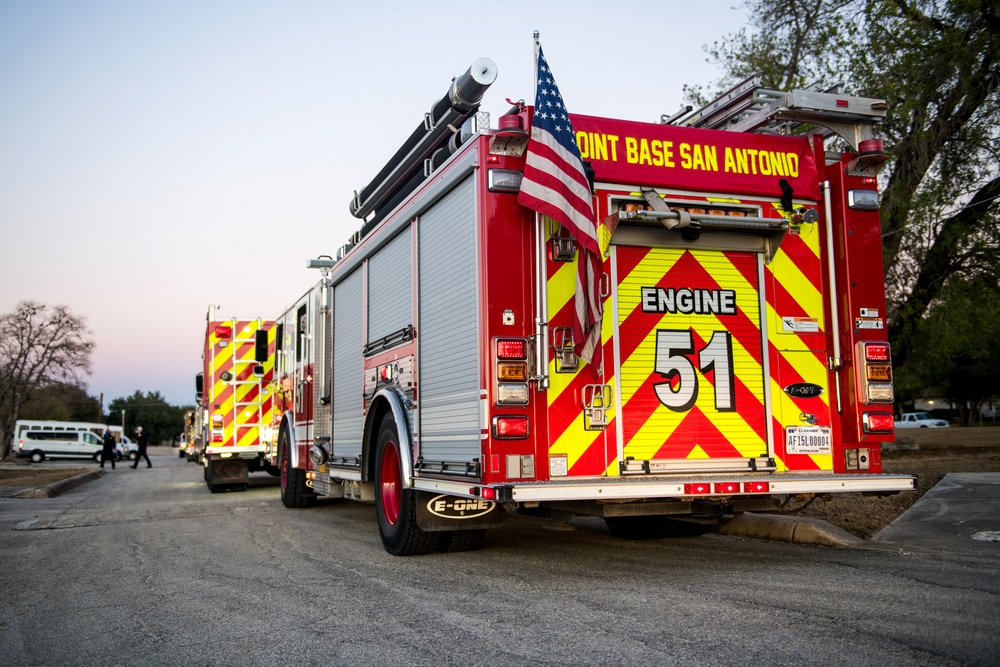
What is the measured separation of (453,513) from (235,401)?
10848 millimetres

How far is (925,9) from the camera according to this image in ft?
48.9

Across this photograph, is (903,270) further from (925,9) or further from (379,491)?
(379,491)

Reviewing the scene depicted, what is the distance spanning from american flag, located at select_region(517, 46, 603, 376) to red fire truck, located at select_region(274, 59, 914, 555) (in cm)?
13

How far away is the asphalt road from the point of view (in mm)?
4055

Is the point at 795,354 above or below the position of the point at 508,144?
below

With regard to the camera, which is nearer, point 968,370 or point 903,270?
point 903,270

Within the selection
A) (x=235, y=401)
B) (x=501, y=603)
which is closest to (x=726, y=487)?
(x=501, y=603)

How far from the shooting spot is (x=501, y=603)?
515cm

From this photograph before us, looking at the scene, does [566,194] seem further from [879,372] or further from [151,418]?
[151,418]

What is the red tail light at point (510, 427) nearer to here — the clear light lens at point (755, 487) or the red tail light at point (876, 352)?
the clear light lens at point (755, 487)

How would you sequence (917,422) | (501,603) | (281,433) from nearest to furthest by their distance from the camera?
(501,603) < (281,433) < (917,422)

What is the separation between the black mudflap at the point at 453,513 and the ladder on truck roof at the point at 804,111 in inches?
150

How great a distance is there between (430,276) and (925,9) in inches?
490

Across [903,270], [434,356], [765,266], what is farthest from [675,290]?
[903,270]
